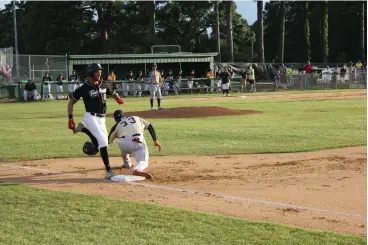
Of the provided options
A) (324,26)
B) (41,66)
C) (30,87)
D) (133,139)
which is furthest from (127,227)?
(324,26)

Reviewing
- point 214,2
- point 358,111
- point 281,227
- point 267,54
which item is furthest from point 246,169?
point 267,54

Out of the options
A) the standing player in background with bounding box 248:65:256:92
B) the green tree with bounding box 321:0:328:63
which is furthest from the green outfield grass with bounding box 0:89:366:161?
the green tree with bounding box 321:0:328:63

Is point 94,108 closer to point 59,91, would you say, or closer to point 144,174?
point 144,174

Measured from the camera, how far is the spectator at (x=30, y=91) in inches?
1325

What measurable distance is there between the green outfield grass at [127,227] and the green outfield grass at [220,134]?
4994 millimetres

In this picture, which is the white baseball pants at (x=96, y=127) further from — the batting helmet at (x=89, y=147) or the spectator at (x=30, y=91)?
the spectator at (x=30, y=91)

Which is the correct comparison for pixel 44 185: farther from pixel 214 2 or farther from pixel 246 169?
pixel 214 2

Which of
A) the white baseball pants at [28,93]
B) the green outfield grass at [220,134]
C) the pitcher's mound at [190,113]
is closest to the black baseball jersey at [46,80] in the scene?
the white baseball pants at [28,93]

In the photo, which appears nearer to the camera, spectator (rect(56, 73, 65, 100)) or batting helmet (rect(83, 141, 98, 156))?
batting helmet (rect(83, 141, 98, 156))

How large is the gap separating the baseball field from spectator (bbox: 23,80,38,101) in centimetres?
1938

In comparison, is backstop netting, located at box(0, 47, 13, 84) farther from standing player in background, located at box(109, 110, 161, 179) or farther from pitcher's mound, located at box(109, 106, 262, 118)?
standing player in background, located at box(109, 110, 161, 179)

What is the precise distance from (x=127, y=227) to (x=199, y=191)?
2.26 m

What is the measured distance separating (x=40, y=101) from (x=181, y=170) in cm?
2539

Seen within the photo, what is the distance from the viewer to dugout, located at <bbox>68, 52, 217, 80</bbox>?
37.1 metres
